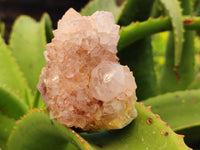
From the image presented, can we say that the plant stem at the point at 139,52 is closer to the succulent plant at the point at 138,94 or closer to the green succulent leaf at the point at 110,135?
the succulent plant at the point at 138,94

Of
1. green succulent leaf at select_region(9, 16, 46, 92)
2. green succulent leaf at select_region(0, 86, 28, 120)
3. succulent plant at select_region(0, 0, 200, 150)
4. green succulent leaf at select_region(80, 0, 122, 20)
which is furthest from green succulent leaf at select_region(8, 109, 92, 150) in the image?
green succulent leaf at select_region(80, 0, 122, 20)

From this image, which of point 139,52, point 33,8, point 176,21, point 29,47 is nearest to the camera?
point 176,21

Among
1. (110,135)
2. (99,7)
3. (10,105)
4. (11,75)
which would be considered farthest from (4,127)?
(99,7)

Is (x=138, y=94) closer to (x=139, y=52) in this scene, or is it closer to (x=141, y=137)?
(x=139, y=52)

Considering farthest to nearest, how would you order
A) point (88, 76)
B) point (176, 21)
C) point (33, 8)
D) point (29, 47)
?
point (33, 8)
point (29, 47)
point (176, 21)
point (88, 76)

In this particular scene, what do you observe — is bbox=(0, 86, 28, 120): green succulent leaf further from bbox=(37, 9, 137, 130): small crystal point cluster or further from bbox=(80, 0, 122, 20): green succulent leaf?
bbox=(80, 0, 122, 20): green succulent leaf

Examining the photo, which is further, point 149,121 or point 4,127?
point 4,127

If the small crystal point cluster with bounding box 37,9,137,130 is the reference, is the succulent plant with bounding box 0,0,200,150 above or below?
below
